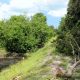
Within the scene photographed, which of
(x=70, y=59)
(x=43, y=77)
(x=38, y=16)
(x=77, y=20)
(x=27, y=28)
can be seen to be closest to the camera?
(x=43, y=77)

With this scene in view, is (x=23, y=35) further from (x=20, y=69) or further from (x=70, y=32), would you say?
(x=70, y=32)

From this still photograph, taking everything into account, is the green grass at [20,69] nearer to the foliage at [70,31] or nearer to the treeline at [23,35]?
the foliage at [70,31]

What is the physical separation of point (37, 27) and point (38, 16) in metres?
17.3

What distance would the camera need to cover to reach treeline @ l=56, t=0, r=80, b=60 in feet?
109

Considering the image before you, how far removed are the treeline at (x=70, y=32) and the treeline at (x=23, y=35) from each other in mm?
53507

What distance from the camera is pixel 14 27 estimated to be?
96312 mm

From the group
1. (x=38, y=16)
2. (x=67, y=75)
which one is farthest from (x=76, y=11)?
(x=38, y=16)

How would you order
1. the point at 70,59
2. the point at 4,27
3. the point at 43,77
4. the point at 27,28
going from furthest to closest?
the point at 4,27
the point at 27,28
the point at 70,59
the point at 43,77

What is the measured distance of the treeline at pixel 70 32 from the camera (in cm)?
3325

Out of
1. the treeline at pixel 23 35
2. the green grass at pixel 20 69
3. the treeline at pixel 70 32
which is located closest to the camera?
the green grass at pixel 20 69

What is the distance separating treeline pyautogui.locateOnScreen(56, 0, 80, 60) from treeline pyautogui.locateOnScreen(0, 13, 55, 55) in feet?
176

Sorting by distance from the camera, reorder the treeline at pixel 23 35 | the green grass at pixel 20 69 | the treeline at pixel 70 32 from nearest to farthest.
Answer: the green grass at pixel 20 69 < the treeline at pixel 70 32 < the treeline at pixel 23 35

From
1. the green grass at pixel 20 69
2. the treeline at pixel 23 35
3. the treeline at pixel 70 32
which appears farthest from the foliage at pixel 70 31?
the treeline at pixel 23 35

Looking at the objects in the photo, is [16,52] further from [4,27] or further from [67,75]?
[67,75]
